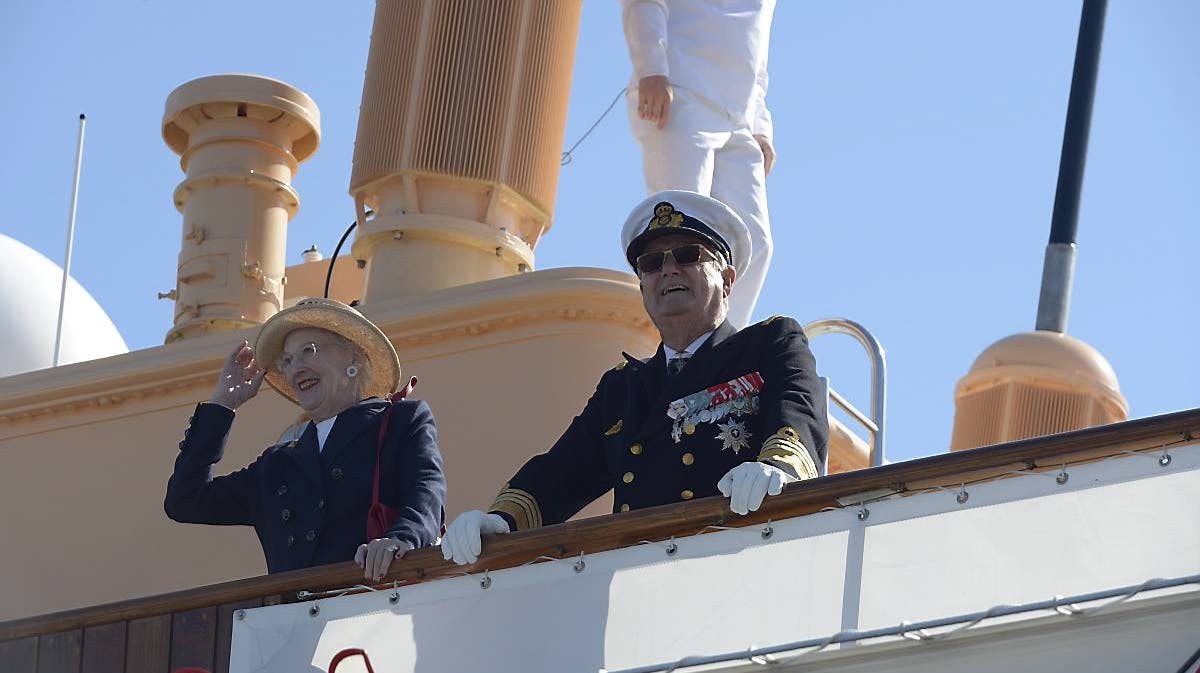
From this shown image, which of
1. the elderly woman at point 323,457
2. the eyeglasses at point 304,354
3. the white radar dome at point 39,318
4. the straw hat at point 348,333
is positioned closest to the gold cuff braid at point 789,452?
the elderly woman at point 323,457

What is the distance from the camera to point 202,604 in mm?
5332

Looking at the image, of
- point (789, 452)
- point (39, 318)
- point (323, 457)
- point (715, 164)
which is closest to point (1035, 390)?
point (715, 164)

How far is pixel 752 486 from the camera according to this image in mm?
4660

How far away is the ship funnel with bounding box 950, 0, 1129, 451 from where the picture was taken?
1116 cm

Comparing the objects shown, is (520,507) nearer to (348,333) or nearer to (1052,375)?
(348,333)

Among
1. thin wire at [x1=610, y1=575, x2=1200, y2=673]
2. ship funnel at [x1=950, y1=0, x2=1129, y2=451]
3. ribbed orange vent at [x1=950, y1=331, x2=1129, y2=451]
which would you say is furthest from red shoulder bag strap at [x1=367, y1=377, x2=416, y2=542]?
ribbed orange vent at [x1=950, y1=331, x2=1129, y2=451]

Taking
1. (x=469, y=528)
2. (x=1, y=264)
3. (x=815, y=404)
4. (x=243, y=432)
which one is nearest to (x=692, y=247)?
(x=815, y=404)

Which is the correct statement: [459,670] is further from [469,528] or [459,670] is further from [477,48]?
[477,48]

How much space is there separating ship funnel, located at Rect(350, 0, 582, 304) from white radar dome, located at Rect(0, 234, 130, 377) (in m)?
4.76

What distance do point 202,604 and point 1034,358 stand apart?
6964 mm

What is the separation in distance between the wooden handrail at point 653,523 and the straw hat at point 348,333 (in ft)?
3.05

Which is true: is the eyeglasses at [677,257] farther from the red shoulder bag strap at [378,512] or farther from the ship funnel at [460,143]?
the ship funnel at [460,143]

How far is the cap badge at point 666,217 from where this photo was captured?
5.63 m

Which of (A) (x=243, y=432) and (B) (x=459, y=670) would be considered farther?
(A) (x=243, y=432)
